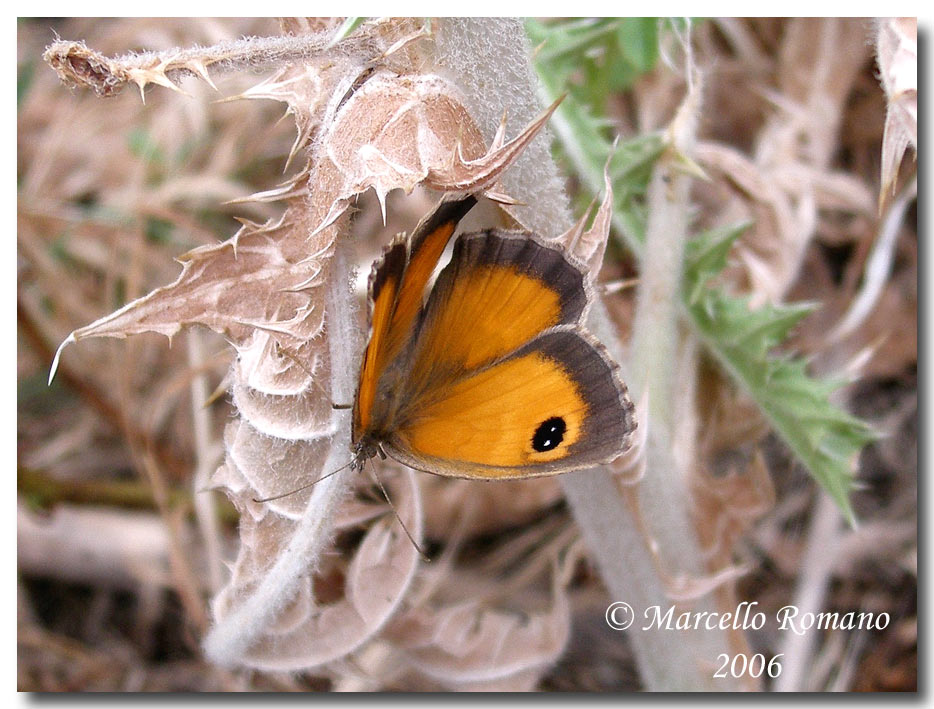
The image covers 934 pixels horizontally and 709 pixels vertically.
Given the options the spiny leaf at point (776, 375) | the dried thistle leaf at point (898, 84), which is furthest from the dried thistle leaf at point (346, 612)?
the dried thistle leaf at point (898, 84)

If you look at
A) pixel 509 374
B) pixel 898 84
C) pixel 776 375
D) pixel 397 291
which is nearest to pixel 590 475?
pixel 509 374

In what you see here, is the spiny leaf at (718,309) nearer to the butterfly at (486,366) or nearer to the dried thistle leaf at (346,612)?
the butterfly at (486,366)

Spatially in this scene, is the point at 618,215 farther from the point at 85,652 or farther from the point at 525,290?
the point at 85,652

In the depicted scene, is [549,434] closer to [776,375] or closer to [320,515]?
[320,515]

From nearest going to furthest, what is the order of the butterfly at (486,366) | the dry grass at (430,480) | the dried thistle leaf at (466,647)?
1. the butterfly at (486,366)
2. the dried thistle leaf at (466,647)
3. the dry grass at (430,480)

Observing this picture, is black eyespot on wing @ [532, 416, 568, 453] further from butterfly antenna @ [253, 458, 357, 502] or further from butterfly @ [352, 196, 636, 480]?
butterfly antenna @ [253, 458, 357, 502]

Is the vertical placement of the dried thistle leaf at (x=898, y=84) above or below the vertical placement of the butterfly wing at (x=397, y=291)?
above

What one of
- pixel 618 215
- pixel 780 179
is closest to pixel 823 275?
pixel 780 179
